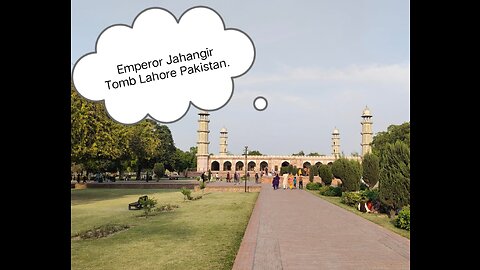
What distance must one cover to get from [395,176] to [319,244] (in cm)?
514

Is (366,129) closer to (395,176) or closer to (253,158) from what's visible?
(253,158)

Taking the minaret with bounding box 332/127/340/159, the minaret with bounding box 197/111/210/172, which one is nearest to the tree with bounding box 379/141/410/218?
the minaret with bounding box 197/111/210/172

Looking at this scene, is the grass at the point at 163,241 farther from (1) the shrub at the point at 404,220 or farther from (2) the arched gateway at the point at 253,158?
(2) the arched gateway at the point at 253,158

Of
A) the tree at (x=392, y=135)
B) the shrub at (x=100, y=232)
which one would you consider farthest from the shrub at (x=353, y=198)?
the tree at (x=392, y=135)

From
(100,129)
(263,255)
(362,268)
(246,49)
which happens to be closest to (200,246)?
(263,255)

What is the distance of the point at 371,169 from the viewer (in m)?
20.5

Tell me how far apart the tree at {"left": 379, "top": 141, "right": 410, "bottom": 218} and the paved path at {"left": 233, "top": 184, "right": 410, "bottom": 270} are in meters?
1.21

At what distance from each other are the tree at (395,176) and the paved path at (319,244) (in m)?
1.21

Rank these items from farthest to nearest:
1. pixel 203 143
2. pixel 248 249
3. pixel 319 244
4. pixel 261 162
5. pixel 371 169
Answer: pixel 261 162 → pixel 203 143 → pixel 371 169 → pixel 319 244 → pixel 248 249

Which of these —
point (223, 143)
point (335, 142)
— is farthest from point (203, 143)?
point (335, 142)

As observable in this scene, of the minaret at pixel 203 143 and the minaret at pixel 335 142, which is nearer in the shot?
the minaret at pixel 203 143

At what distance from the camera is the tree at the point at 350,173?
72.9 feet

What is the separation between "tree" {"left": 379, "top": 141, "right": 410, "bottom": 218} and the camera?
12.9m
